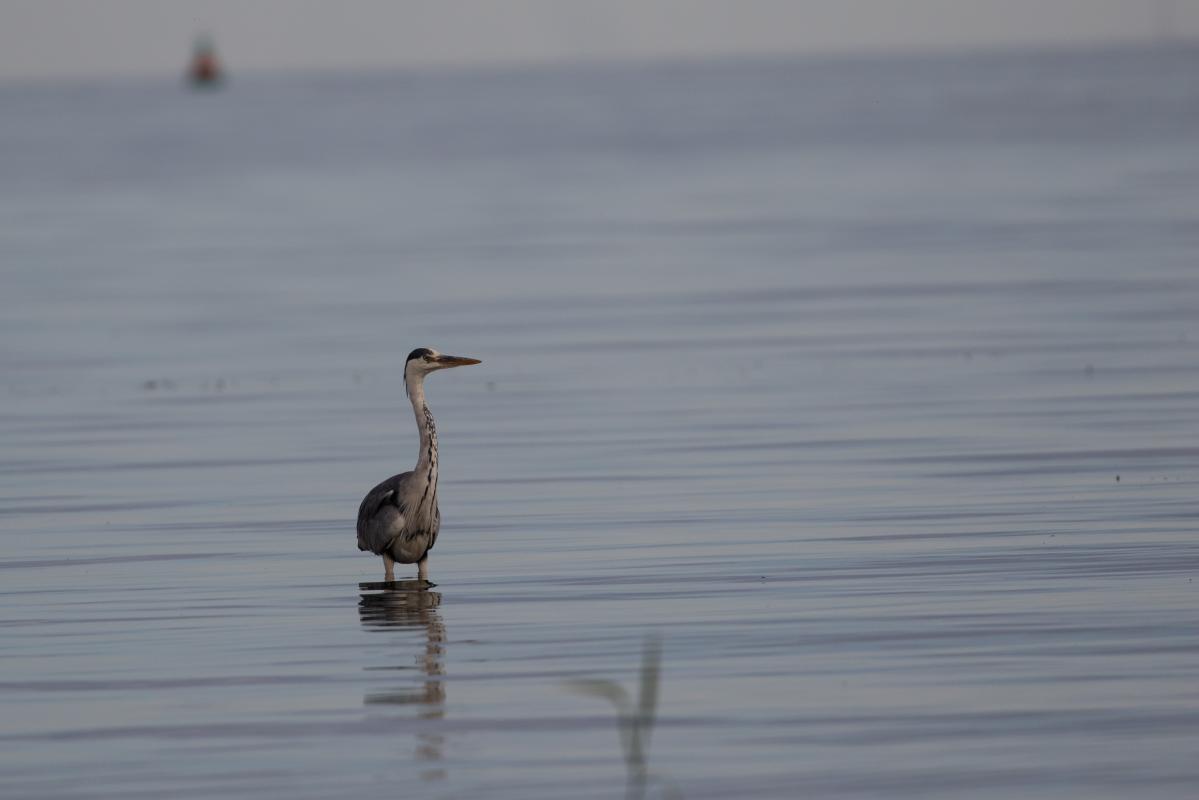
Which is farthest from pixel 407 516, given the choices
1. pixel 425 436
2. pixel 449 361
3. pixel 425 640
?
pixel 425 640

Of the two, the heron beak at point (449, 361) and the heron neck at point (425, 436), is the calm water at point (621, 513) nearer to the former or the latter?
the heron neck at point (425, 436)

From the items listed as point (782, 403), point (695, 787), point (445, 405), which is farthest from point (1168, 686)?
point (445, 405)

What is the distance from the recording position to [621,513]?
15406 mm

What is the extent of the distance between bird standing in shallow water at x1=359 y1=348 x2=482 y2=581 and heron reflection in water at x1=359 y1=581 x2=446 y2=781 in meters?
0.19

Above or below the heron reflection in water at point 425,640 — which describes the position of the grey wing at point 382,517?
above

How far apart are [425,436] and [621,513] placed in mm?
1977

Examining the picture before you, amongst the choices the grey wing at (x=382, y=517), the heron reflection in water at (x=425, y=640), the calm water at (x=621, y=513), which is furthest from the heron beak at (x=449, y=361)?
the heron reflection in water at (x=425, y=640)

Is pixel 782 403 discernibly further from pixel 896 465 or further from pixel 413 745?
pixel 413 745

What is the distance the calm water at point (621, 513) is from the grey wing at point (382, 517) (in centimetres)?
26

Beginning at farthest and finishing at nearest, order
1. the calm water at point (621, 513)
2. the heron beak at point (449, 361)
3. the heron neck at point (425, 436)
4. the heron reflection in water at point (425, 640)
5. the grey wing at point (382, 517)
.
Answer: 1. the heron beak at point (449, 361)
2. the heron neck at point (425, 436)
3. the grey wing at point (382, 517)
4. the heron reflection in water at point (425, 640)
5. the calm water at point (621, 513)

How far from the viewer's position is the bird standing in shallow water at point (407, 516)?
44.3ft

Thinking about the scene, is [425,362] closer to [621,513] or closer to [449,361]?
[449,361]

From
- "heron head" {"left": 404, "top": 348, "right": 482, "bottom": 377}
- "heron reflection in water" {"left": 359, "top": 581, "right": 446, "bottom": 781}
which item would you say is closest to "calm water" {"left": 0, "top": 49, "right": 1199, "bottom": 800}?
"heron reflection in water" {"left": 359, "top": 581, "right": 446, "bottom": 781}

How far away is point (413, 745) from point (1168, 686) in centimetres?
318
